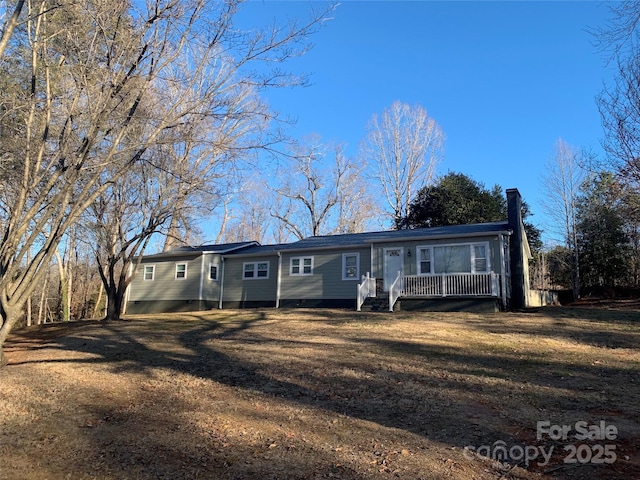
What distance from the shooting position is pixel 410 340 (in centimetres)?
1049

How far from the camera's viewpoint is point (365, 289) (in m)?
18.4

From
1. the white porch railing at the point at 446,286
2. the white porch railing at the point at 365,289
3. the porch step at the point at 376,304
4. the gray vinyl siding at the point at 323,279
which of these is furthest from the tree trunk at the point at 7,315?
the gray vinyl siding at the point at 323,279

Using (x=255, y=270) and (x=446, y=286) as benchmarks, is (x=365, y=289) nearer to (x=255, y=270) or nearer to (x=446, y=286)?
(x=446, y=286)

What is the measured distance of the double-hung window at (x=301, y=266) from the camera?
20728 millimetres

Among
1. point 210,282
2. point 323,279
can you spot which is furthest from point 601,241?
point 210,282

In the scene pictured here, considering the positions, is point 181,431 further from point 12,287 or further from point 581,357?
point 581,357

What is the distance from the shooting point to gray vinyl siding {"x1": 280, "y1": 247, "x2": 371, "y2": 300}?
19.5 meters

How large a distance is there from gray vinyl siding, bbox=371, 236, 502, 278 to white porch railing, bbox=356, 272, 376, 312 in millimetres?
480

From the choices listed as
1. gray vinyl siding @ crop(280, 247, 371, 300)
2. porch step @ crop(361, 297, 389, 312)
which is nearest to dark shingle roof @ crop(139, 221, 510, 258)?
gray vinyl siding @ crop(280, 247, 371, 300)

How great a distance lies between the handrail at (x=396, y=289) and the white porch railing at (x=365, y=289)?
1.03m

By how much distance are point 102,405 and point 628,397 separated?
7.12 m

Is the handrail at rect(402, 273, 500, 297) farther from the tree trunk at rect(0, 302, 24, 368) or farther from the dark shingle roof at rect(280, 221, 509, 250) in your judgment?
the tree trunk at rect(0, 302, 24, 368)

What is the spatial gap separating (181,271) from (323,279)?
8.35 metres

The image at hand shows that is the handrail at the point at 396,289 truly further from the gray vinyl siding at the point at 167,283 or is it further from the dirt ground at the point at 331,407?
the gray vinyl siding at the point at 167,283
